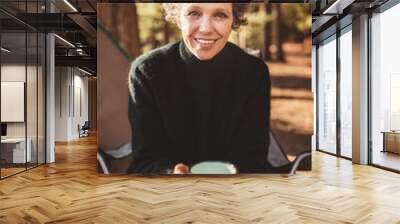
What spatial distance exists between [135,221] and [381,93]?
607 centimetres

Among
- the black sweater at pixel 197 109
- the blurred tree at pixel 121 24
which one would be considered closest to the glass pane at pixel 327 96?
the black sweater at pixel 197 109

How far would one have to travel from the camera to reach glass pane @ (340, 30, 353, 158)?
350 inches

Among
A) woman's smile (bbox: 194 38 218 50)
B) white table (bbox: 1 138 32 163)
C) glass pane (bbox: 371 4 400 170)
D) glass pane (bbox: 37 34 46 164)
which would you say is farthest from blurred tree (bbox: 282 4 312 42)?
white table (bbox: 1 138 32 163)

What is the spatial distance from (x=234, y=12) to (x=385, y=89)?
3.57m

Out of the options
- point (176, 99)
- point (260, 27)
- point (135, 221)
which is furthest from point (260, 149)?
point (135, 221)

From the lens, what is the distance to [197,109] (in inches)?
255

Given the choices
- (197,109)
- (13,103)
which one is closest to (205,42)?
(197,109)

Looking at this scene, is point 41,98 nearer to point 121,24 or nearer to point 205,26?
point 121,24

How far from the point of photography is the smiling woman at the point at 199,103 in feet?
21.1

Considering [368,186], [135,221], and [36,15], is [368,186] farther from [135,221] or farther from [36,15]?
[36,15]

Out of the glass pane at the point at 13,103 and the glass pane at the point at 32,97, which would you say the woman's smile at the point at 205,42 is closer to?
the glass pane at the point at 13,103

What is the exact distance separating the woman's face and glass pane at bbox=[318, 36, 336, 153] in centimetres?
464

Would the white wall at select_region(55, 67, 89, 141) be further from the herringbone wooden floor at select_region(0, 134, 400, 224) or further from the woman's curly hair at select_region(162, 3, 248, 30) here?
the woman's curly hair at select_region(162, 3, 248, 30)

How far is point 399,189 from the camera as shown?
5395 millimetres
